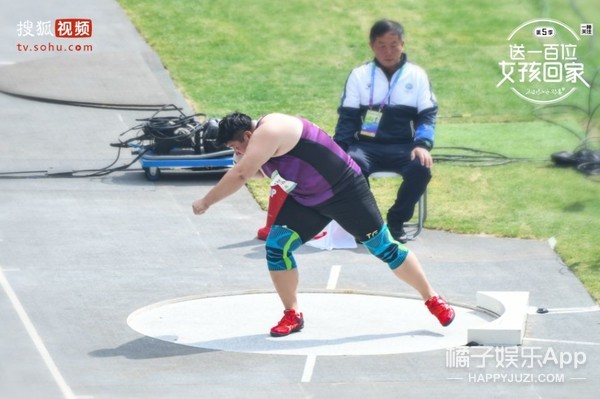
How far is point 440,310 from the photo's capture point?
9812mm

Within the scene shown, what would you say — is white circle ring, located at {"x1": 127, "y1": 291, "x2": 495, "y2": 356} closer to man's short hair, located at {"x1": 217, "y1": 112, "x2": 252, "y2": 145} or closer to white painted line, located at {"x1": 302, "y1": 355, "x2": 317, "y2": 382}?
white painted line, located at {"x1": 302, "y1": 355, "x2": 317, "y2": 382}

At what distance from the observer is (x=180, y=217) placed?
13.1 meters

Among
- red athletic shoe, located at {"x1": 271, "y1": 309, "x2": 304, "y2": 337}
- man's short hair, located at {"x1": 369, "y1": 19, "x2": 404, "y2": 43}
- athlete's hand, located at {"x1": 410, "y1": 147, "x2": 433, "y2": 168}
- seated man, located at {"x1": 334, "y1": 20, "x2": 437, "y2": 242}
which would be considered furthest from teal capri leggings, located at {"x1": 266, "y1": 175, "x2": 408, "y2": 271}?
man's short hair, located at {"x1": 369, "y1": 19, "x2": 404, "y2": 43}

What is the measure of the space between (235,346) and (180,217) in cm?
364

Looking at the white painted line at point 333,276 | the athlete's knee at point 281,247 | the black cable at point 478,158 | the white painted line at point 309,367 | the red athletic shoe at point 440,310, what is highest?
the athlete's knee at point 281,247

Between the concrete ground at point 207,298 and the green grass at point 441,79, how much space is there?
787mm

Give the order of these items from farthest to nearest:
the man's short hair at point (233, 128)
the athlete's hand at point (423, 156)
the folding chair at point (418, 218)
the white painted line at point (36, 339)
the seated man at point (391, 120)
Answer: the folding chair at point (418, 218) → the seated man at point (391, 120) → the athlete's hand at point (423, 156) → the man's short hair at point (233, 128) → the white painted line at point (36, 339)

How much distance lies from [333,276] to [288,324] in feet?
5.29

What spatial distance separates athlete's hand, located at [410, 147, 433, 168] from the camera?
12141 millimetres

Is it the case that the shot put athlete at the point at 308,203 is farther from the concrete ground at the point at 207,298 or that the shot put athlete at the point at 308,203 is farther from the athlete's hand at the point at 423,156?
the athlete's hand at the point at 423,156

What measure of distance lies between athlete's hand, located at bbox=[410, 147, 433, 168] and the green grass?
0.91 meters

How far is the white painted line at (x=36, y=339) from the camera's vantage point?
868 cm

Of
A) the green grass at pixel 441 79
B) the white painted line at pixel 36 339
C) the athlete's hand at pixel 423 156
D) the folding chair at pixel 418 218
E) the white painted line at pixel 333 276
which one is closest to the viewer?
the white painted line at pixel 36 339

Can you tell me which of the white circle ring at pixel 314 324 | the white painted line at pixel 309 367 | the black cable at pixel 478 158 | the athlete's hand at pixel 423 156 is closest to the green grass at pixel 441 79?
the black cable at pixel 478 158
